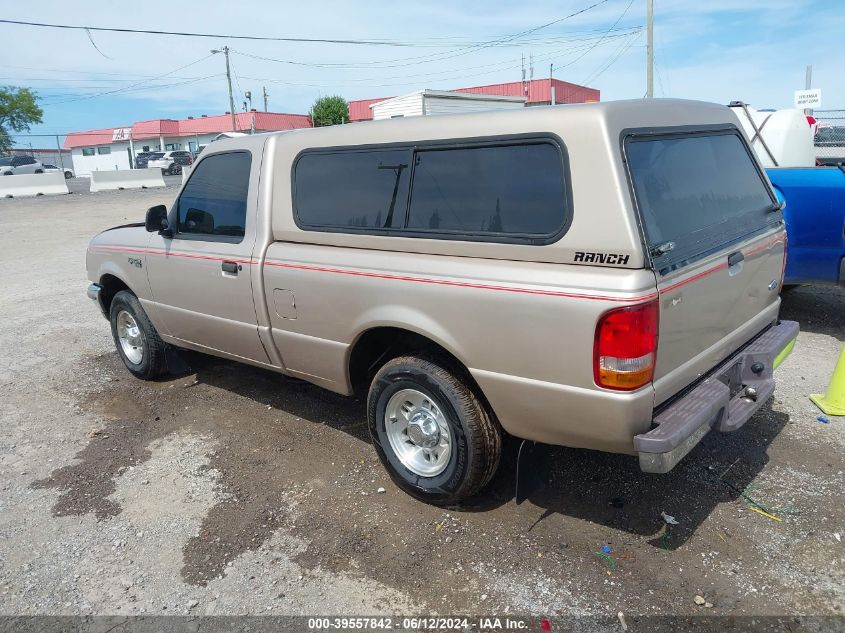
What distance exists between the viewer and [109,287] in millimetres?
5770

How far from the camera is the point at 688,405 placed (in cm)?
300

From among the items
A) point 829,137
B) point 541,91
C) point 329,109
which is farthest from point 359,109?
point 829,137

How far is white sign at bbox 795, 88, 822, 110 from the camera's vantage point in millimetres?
12945

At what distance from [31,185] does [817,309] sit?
29303 millimetres

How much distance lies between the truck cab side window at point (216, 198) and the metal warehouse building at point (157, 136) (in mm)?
52274

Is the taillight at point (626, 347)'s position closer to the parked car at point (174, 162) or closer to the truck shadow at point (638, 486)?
the truck shadow at point (638, 486)

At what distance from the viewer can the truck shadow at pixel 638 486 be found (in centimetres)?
335

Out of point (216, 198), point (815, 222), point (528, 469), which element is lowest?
point (528, 469)

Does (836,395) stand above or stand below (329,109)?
below

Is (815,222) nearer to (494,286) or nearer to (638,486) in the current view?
(638,486)

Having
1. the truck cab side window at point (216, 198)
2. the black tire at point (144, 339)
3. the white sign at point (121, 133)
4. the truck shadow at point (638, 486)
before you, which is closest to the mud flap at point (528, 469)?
the truck shadow at point (638, 486)

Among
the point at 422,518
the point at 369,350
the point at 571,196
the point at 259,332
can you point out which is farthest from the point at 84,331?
the point at 571,196

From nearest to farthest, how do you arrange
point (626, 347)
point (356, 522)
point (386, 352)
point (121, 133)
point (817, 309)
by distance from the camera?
point (626, 347), point (356, 522), point (386, 352), point (817, 309), point (121, 133)

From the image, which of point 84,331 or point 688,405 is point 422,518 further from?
point 84,331
